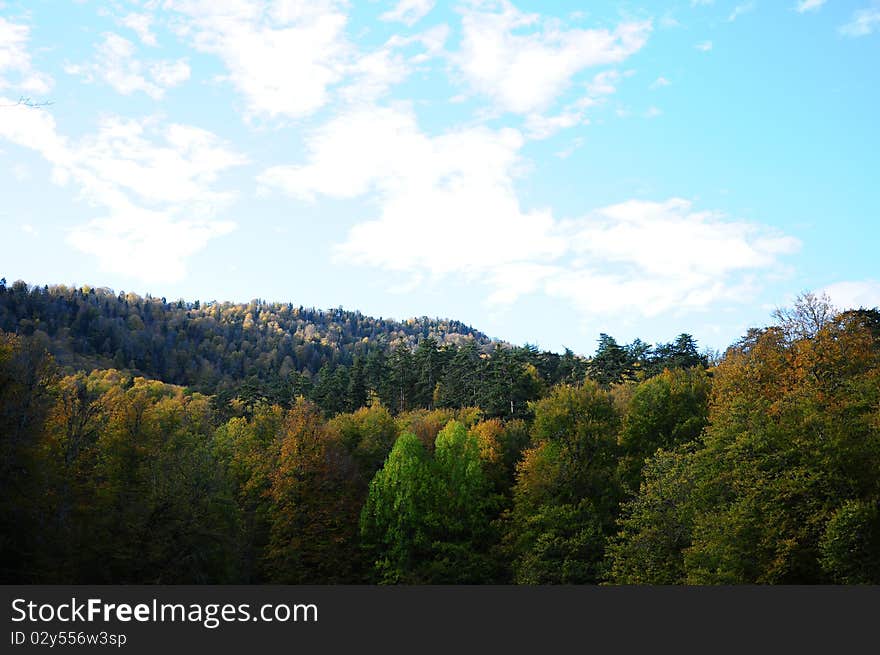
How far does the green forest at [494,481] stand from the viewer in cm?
3503

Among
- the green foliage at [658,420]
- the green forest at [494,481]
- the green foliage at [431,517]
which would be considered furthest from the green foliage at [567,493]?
the green foliage at [431,517]

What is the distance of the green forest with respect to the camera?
3503 cm

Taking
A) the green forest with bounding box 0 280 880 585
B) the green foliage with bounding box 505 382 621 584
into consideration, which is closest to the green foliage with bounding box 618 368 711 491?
the green forest with bounding box 0 280 880 585

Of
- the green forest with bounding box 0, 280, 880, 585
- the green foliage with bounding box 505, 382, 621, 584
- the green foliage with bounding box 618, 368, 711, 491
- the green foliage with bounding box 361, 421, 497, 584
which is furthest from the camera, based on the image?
the green foliage with bounding box 361, 421, 497, 584

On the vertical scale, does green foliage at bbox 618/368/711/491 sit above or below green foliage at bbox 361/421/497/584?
above

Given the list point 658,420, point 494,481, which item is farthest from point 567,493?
point 494,481

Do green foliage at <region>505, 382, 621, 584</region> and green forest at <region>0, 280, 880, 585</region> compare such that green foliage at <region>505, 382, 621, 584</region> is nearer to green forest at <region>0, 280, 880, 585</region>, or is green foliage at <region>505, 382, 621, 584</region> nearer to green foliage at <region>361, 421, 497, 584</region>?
green forest at <region>0, 280, 880, 585</region>

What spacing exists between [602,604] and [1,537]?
1164 inches

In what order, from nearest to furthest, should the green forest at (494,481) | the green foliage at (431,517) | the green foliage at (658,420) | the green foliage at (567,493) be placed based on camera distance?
the green forest at (494,481), the green foliage at (567,493), the green foliage at (658,420), the green foliage at (431,517)

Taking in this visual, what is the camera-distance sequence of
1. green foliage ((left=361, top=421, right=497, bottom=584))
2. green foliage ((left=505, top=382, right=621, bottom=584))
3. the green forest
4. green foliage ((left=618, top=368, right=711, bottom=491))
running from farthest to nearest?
green foliage ((left=361, top=421, right=497, bottom=584)) → green foliage ((left=618, top=368, right=711, bottom=491)) → green foliage ((left=505, top=382, right=621, bottom=584)) → the green forest

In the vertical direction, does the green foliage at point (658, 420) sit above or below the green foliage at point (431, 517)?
above

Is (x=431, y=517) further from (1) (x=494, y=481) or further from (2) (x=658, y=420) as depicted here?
(2) (x=658, y=420)

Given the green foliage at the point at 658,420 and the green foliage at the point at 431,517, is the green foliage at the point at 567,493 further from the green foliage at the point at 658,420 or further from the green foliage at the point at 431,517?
the green foliage at the point at 431,517

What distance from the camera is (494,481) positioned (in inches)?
2665
